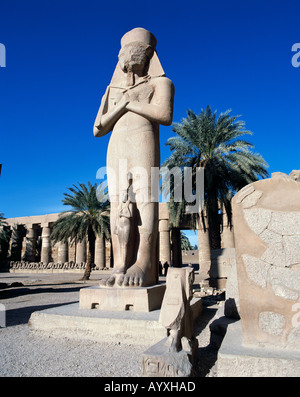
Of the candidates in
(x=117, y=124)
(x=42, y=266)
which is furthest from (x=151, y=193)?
(x=42, y=266)

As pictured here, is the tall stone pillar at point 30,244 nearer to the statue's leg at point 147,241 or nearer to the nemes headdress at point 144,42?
the nemes headdress at point 144,42

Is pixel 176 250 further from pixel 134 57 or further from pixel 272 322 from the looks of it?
pixel 272 322

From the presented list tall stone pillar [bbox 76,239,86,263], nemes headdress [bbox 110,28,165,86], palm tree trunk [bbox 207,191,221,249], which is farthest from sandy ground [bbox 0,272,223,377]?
tall stone pillar [bbox 76,239,86,263]

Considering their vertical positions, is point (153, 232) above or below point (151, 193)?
below

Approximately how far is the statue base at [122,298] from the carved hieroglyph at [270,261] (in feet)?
4.68

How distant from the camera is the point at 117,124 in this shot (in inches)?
169

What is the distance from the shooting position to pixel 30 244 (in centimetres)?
2822

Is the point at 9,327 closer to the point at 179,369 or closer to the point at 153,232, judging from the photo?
the point at 153,232

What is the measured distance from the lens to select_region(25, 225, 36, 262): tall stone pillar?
1094 inches

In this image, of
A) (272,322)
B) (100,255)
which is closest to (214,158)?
(272,322)

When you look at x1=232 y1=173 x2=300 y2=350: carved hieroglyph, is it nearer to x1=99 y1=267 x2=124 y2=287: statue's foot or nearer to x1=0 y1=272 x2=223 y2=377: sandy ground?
x1=0 y1=272 x2=223 y2=377: sandy ground
